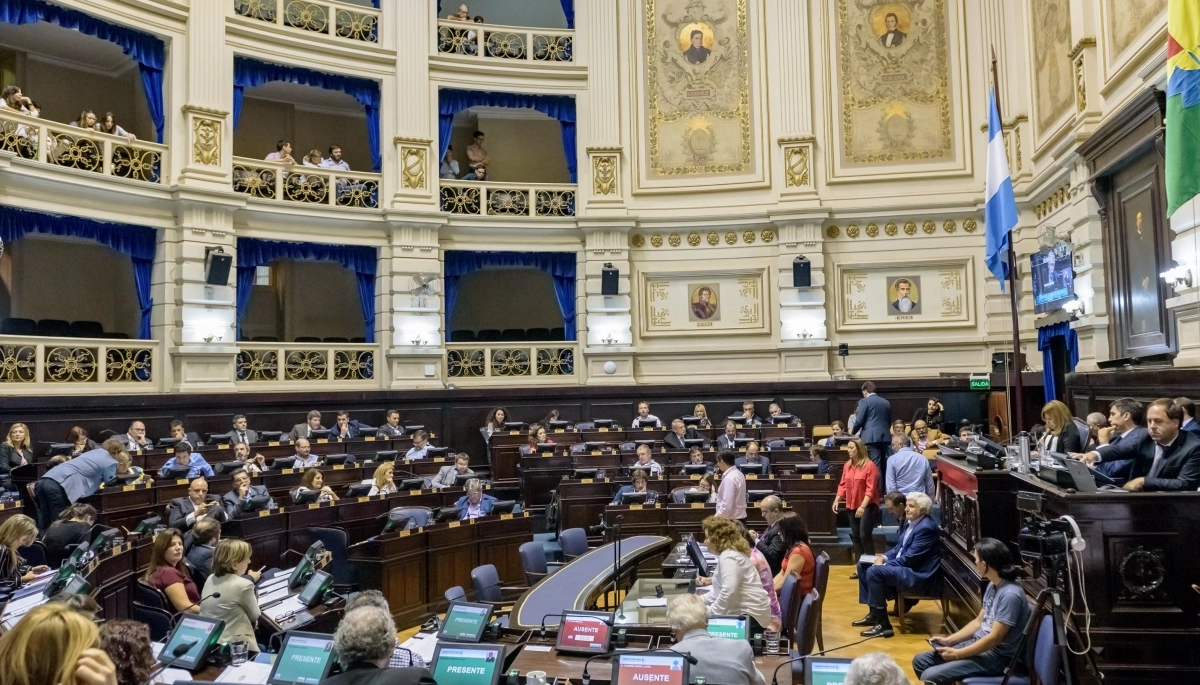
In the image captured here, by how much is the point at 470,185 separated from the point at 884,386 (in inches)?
345

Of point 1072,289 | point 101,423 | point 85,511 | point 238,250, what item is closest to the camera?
point 85,511

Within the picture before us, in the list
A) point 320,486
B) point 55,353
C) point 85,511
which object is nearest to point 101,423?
point 55,353

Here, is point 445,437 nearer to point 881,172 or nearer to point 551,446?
point 551,446

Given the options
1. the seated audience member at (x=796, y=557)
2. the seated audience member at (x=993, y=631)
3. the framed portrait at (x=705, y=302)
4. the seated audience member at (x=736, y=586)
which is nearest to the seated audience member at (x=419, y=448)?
the framed portrait at (x=705, y=302)

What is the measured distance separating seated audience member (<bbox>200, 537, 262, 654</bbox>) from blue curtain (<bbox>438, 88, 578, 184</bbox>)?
41.5ft

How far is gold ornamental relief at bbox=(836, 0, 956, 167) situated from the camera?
55.9ft

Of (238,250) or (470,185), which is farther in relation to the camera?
(470,185)

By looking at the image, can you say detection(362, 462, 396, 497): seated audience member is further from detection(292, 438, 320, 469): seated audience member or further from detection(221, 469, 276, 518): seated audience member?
detection(292, 438, 320, 469): seated audience member

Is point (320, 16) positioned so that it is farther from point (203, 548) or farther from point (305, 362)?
point (203, 548)

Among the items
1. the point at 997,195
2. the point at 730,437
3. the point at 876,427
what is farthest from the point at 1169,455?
the point at 730,437

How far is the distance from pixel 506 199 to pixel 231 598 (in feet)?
42.7

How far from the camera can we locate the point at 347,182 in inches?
654

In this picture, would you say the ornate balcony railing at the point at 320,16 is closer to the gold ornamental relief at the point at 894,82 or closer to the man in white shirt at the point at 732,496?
the gold ornamental relief at the point at 894,82

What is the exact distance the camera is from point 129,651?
11.1 ft
